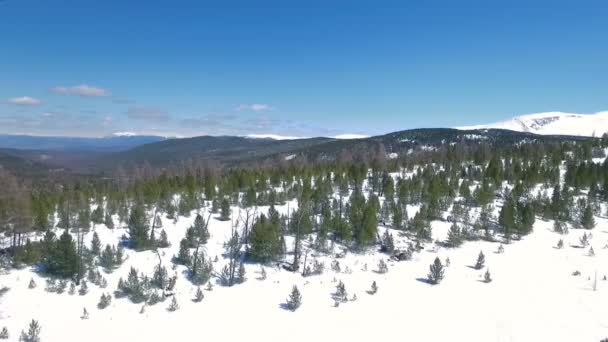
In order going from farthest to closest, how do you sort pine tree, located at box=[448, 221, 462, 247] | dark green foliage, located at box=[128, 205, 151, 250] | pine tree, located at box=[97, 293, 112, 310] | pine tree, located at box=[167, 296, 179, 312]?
pine tree, located at box=[448, 221, 462, 247] → dark green foliage, located at box=[128, 205, 151, 250] → pine tree, located at box=[97, 293, 112, 310] → pine tree, located at box=[167, 296, 179, 312]

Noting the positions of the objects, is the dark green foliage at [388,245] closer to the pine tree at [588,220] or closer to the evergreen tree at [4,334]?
the pine tree at [588,220]

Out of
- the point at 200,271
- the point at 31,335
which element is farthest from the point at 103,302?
the point at 200,271

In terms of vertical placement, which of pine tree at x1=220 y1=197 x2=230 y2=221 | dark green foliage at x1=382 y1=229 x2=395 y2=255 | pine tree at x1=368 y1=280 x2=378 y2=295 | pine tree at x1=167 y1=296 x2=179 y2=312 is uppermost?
pine tree at x1=220 y1=197 x2=230 y2=221

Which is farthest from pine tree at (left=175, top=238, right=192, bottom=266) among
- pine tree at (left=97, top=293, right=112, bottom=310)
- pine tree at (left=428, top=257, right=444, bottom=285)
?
pine tree at (left=428, top=257, right=444, bottom=285)

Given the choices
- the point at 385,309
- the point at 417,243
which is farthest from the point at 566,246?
the point at 385,309

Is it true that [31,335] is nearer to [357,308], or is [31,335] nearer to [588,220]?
[357,308]

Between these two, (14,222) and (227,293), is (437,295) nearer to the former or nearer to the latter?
(227,293)

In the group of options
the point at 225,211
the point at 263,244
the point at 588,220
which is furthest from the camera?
the point at 225,211

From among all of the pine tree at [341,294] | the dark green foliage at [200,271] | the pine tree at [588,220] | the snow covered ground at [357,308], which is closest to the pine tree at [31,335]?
the snow covered ground at [357,308]

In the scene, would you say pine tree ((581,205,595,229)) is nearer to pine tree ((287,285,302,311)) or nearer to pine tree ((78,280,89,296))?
pine tree ((287,285,302,311))
